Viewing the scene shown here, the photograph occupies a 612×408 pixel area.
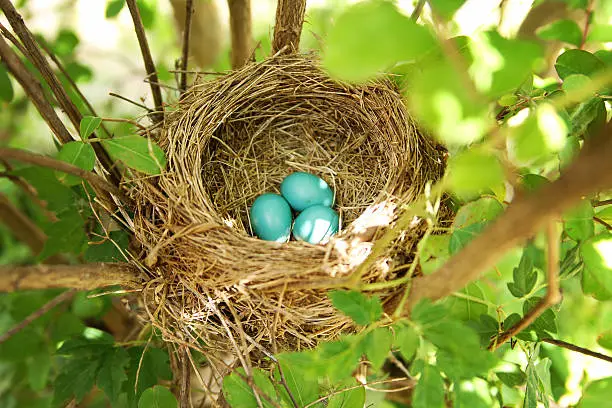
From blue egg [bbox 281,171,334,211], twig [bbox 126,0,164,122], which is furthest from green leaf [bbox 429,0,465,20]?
blue egg [bbox 281,171,334,211]

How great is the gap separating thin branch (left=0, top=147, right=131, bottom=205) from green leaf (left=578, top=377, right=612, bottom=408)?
2.52 ft

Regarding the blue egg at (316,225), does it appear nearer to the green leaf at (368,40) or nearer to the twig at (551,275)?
the twig at (551,275)

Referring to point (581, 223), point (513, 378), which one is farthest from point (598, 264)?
point (513, 378)

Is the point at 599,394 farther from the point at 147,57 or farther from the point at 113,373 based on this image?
the point at 147,57

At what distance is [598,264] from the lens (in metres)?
0.73

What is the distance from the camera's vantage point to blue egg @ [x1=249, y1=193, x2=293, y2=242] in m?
1.37

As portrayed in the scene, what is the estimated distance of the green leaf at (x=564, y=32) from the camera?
3.30 feet

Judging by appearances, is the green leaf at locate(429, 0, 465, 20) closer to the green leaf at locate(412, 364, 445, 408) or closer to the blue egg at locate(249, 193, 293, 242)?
the green leaf at locate(412, 364, 445, 408)

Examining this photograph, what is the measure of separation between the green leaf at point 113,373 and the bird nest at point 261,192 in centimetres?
13

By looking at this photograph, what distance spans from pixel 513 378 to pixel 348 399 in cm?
28

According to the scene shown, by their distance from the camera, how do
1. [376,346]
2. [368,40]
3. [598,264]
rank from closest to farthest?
[368,40] < [376,346] < [598,264]

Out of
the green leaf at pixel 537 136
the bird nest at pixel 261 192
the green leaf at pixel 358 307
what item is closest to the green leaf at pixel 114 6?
the bird nest at pixel 261 192

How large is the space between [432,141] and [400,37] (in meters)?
0.78

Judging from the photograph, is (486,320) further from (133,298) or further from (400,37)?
(133,298)
